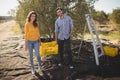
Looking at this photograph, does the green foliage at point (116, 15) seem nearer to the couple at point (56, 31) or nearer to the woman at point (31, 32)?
the couple at point (56, 31)

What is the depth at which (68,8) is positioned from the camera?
13305 millimetres

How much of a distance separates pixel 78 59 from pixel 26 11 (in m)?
4.54

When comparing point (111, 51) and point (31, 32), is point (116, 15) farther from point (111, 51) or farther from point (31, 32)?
point (31, 32)

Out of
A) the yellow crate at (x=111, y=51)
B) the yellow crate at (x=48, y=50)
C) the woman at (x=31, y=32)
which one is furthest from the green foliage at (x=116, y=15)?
the woman at (x=31, y=32)

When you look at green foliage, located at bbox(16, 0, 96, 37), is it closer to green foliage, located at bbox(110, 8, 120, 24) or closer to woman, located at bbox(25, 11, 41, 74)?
woman, located at bbox(25, 11, 41, 74)

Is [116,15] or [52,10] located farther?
[116,15]

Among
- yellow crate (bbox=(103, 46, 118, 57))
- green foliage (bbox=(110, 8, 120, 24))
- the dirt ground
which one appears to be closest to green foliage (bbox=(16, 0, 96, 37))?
the dirt ground

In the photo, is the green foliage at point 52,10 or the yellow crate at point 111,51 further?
the green foliage at point 52,10

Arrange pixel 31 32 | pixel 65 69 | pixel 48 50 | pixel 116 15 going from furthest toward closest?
pixel 116 15
pixel 48 50
pixel 65 69
pixel 31 32

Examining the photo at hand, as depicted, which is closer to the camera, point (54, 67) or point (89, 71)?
point (89, 71)

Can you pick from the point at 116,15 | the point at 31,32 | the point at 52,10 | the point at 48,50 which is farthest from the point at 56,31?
the point at 116,15

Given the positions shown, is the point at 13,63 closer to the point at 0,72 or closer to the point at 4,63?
the point at 4,63

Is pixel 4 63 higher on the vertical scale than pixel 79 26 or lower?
lower

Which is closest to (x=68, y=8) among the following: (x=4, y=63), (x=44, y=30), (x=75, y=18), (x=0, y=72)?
(x=75, y=18)
